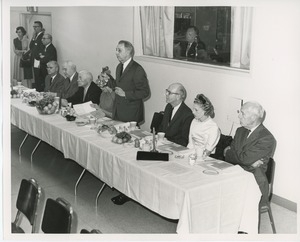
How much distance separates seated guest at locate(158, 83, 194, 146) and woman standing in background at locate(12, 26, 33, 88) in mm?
2365

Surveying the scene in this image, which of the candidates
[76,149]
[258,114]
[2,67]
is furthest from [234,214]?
[2,67]

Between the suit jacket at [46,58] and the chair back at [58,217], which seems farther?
the suit jacket at [46,58]

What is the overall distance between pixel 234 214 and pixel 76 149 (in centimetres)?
161

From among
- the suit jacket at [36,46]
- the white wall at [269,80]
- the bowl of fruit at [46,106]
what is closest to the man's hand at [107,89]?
the bowl of fruit at [46,106]

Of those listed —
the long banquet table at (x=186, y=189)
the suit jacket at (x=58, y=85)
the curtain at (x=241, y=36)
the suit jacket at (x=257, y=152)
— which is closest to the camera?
the long banquet table at (x=186, y=189)

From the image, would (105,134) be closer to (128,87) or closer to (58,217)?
(128,87)

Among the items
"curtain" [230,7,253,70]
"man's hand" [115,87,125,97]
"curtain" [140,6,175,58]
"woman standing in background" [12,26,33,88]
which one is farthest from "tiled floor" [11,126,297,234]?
"curtain" [140,6,175,58]

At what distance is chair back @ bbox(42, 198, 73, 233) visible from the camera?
2381mm

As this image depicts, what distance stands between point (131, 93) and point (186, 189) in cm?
197

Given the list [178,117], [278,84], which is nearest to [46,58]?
[178,117]

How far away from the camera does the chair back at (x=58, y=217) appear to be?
2.38m

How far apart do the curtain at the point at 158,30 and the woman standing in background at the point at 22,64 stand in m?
1.53

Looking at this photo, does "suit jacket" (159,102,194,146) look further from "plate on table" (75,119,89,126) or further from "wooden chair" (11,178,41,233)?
"wooden chair" (11,178,41,233)

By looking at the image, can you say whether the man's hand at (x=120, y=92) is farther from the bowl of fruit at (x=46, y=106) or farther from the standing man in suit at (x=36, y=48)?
the standing man in suit at (x=36, y=48)
